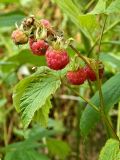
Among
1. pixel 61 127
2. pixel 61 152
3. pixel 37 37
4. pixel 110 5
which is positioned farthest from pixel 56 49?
pixel 61 127

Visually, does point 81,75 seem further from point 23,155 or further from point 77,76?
point 23,155

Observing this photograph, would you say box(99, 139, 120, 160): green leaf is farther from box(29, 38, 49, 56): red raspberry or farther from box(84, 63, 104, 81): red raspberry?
box(29, 38, 49, 56): red raspberry

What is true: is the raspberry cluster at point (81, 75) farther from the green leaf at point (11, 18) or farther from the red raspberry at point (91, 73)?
the green leaf at point (11, 18)

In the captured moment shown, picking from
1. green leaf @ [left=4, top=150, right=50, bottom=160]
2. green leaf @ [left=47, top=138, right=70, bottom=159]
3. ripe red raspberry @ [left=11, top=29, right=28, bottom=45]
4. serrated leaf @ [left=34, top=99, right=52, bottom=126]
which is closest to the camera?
ripe red raspberry @ [left=11, top=29, right=28, bottom=45]

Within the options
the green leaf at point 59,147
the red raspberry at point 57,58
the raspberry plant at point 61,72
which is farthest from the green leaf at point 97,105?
the green leaf at point 59,147

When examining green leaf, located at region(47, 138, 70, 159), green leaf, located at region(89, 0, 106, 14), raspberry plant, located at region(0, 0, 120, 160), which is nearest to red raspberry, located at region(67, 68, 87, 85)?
raspberry plant, located at region(0, 0, 120, 160)
